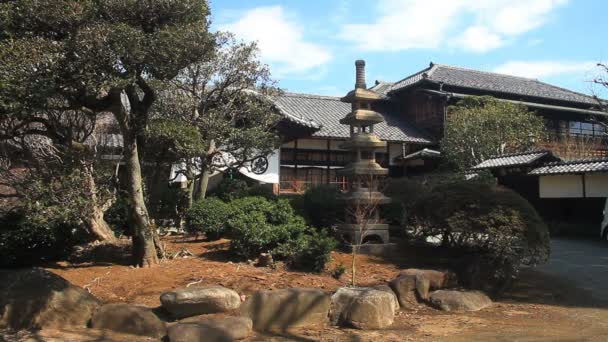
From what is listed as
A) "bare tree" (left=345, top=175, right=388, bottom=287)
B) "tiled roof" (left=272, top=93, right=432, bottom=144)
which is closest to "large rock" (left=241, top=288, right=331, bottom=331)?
"bare tree" (left=345, top=175, right=388, bottom=287)

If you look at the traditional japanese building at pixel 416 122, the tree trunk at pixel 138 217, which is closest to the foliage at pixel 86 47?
the tree trunk at pixel 138 217

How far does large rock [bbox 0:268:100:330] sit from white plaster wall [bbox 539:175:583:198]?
17.0 meters

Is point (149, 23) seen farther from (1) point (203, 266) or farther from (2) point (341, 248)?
(2) point (341, 248)

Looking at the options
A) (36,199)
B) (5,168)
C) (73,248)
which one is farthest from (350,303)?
(5,168)

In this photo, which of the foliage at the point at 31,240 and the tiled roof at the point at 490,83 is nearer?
the foliage at the point at 31,240

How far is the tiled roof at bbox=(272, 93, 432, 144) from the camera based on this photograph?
937 inches

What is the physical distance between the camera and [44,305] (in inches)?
276

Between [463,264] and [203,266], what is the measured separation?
5150mm

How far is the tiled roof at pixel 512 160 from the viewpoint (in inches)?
746

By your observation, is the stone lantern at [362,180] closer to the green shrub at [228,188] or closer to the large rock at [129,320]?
the green shrub at [228,188]

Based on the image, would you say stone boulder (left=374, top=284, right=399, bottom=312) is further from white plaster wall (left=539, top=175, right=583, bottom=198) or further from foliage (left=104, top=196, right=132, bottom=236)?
white plaster wall (left=539, top=175, right=583, bottom=198)

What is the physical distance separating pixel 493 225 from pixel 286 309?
4.58 metres

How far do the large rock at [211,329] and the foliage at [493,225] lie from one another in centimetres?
499

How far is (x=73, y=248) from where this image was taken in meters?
10.1
